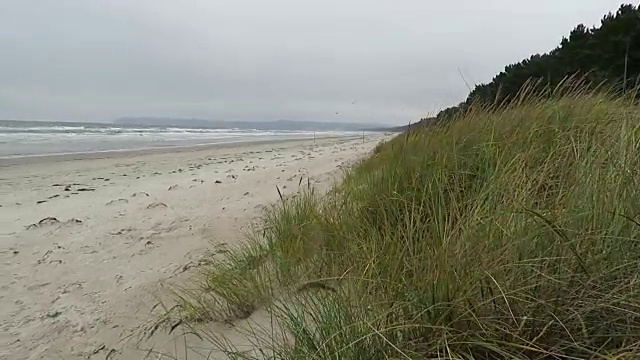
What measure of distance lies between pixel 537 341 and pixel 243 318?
136cm

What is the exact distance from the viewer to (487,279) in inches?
55.4

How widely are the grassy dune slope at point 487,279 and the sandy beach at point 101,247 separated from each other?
77cm

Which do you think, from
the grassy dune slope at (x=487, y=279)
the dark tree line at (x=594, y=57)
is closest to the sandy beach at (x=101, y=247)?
the grassy dune slope at (x=487, y=279)

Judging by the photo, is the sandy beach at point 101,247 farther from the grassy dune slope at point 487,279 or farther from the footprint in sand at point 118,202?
the grassy dune slope at point 487,279

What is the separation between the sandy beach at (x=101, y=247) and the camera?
2570 mm

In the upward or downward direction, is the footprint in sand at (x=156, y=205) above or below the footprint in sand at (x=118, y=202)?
above

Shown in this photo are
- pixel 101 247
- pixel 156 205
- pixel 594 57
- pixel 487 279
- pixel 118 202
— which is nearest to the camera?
pixel 487 279

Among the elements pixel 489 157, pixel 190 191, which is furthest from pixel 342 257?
pixel 190 191

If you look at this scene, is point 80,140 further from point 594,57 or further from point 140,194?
point 594,57

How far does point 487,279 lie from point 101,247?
412 cm

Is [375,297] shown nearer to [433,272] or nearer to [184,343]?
[433,272]

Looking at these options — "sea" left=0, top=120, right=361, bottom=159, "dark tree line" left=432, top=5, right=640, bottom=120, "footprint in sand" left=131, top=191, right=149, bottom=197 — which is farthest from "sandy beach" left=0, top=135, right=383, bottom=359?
"sea" left=0, top=120, right=361, bottom=159

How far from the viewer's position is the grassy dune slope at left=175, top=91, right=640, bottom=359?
4.11 feet

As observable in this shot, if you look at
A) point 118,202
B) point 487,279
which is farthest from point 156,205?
point 487,279
